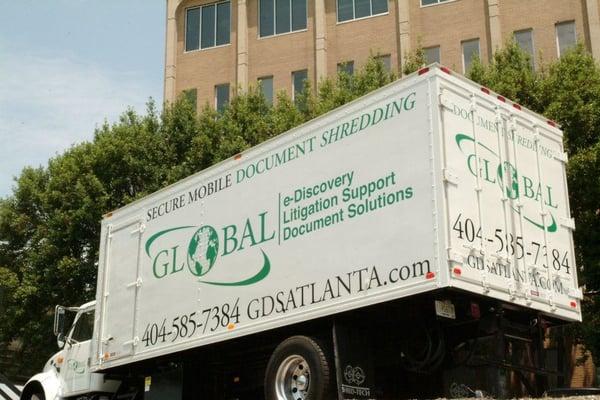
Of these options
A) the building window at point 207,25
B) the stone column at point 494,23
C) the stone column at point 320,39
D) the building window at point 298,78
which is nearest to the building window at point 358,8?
the stone column at point 320,39

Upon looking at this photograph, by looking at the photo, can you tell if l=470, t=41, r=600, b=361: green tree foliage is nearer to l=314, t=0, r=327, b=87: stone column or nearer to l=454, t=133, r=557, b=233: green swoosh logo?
l=454, t=133, r=557, b=233: green swoosh logo

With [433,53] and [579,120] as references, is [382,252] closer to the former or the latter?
[579,120]

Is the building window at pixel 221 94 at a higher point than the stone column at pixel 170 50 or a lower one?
lower

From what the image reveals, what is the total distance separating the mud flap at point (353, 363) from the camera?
9.78 metres

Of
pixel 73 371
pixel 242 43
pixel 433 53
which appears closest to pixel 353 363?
pixel 73 371

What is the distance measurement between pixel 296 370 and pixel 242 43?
3004 cm

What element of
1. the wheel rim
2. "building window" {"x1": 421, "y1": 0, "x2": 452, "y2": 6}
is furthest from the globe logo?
"building window" {"x1": 421, "y1": 0, "x2": 452, "y2": 6}

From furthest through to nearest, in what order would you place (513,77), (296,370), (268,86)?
1. (268,86)
2. (513,77)
3. (296,370)

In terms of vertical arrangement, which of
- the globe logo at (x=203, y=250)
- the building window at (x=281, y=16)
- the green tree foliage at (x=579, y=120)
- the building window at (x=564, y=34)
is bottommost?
the globe logo at (x=203, y=250)

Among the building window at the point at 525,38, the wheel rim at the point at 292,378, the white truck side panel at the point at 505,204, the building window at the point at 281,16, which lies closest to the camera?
the white truck side panel at the point at 505,204

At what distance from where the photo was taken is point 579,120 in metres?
18.6

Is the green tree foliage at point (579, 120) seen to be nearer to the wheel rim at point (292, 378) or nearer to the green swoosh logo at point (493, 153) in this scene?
the green swoosh logo at point (493, 153)

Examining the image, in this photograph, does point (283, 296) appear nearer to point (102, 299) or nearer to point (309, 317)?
point (309, 317)

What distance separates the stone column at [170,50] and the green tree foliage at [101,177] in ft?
48.0
